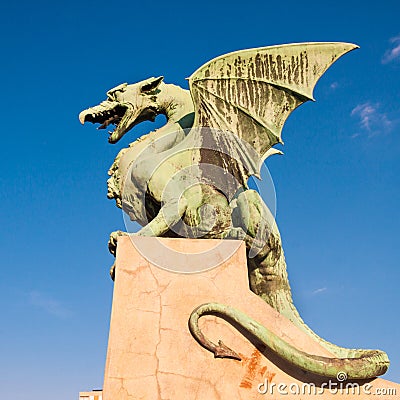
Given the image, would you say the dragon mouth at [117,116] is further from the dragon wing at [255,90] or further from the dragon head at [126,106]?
the dragon wing at [255,90]

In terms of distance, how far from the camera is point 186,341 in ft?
15.3

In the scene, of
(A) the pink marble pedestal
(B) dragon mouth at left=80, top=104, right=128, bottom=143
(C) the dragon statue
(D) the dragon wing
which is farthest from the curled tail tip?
(B) dragon mouth at left=80, top=104, right=128, bottom=143

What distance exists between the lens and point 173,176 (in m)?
5.84

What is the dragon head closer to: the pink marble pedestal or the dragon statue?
the dragon statue

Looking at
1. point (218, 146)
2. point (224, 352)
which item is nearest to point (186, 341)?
point (224, 352)

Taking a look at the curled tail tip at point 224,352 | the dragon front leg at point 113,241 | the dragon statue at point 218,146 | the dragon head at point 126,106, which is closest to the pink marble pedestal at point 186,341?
the curled tail tip at point 224,352

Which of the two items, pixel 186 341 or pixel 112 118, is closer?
pixel 186 341

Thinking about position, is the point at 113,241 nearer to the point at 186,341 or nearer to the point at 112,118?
the point at 186,341

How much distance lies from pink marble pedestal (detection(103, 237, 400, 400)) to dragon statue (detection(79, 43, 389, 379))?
48 centimetres

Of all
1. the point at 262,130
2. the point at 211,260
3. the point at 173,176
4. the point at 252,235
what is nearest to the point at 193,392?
the point at 211,260

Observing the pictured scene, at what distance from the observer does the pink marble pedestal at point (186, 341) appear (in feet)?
14.7

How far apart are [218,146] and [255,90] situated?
87cm

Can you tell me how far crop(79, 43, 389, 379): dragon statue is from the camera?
221 inches

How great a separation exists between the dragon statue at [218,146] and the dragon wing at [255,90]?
1cm
